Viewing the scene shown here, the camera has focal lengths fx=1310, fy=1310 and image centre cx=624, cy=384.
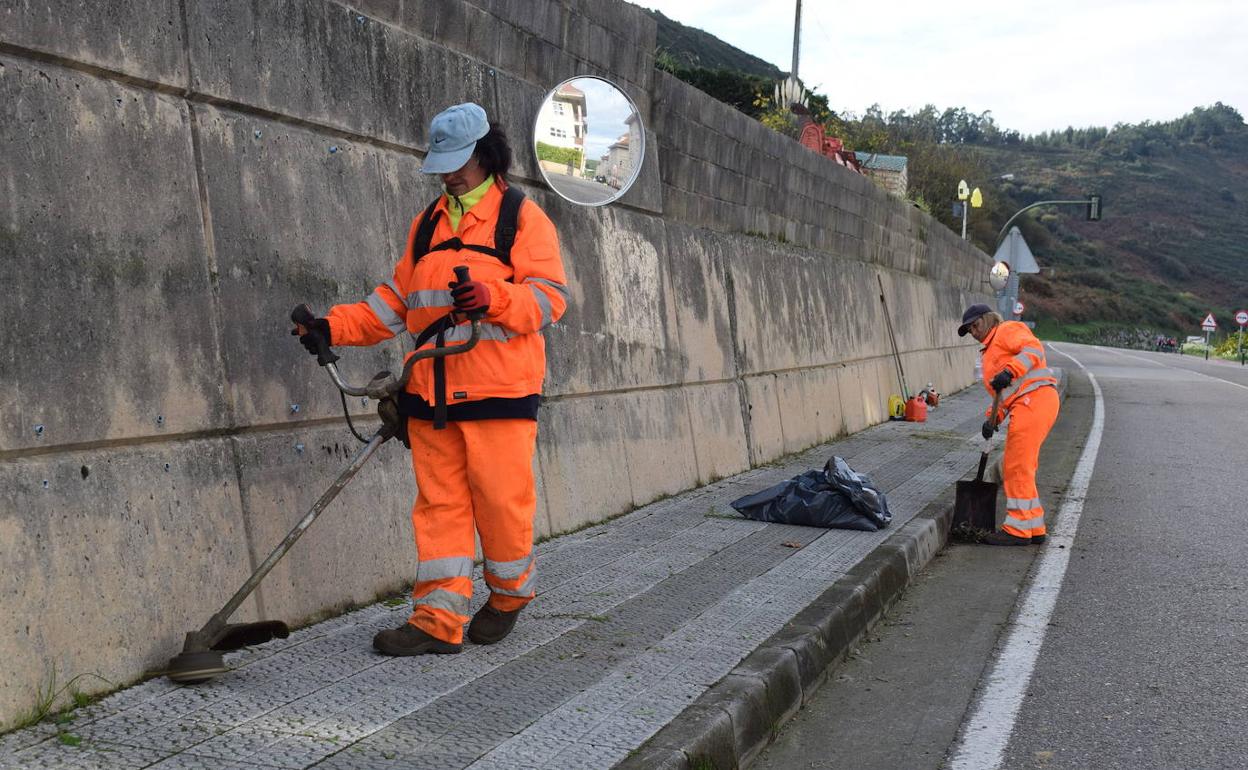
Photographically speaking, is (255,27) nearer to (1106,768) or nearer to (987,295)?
(1106,768)

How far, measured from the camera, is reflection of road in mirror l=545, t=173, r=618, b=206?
7797 mm

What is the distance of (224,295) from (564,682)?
1928mm

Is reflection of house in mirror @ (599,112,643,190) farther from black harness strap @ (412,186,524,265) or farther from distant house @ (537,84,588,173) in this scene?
black harness strap @ (412,186,524,265)

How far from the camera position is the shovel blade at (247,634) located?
4.37 meters

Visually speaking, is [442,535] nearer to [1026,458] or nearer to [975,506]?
[975,506]

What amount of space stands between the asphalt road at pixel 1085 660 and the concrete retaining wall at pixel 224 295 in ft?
6.80

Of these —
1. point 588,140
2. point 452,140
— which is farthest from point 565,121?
point 452,140

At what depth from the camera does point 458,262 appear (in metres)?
4.82

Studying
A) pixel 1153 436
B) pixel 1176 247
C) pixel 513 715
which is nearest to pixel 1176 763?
pixel 513 715

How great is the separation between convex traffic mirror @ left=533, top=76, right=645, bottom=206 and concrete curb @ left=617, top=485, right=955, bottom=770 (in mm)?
2818

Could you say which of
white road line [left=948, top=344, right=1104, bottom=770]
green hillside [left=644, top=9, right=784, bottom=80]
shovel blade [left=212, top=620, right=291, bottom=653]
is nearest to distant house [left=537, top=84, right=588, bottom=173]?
white road line [left=948, top=344, right=1104, bottom=770]

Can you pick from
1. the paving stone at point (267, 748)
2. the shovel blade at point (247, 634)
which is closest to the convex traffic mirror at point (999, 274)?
the shovel blade at point (247, 634)

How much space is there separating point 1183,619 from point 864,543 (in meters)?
1.81

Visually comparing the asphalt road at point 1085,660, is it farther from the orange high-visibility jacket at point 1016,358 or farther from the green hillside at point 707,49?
the green hillside at point 707,49
